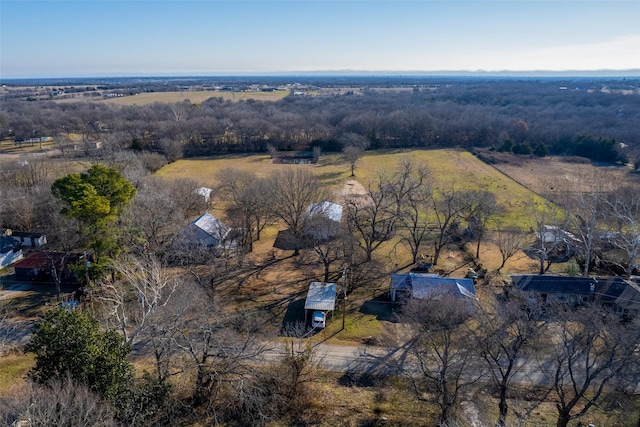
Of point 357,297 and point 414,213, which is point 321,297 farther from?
point 414,213

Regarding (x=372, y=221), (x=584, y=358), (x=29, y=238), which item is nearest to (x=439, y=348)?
(x=584, y=358)

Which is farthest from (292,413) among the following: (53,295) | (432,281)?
(53,295)

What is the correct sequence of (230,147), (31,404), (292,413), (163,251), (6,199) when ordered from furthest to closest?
(230,147) → (6,199) → (163,251) → (292,413) → (31,404)

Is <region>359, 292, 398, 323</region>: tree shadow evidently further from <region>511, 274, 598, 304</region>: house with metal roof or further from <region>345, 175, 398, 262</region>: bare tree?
<region>511, 274, 598, 304</region>: house with metal roof

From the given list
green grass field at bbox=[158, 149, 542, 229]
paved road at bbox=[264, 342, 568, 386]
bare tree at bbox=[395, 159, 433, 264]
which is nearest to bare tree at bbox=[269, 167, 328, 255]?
bare tree at bbox=[395, 159, 433, 264]

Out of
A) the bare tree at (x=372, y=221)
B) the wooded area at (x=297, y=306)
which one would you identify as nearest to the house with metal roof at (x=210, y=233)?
the wooded area at (x=297, y=306)

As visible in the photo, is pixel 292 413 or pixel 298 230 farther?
pixel 298 230

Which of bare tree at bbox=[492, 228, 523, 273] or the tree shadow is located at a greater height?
bare tree at bbox=[492, 228, 523, 273]

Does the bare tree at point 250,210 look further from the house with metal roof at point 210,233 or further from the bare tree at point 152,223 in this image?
the bare tree at point 152,223

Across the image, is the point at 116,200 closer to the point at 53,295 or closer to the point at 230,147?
the point at 53,295
